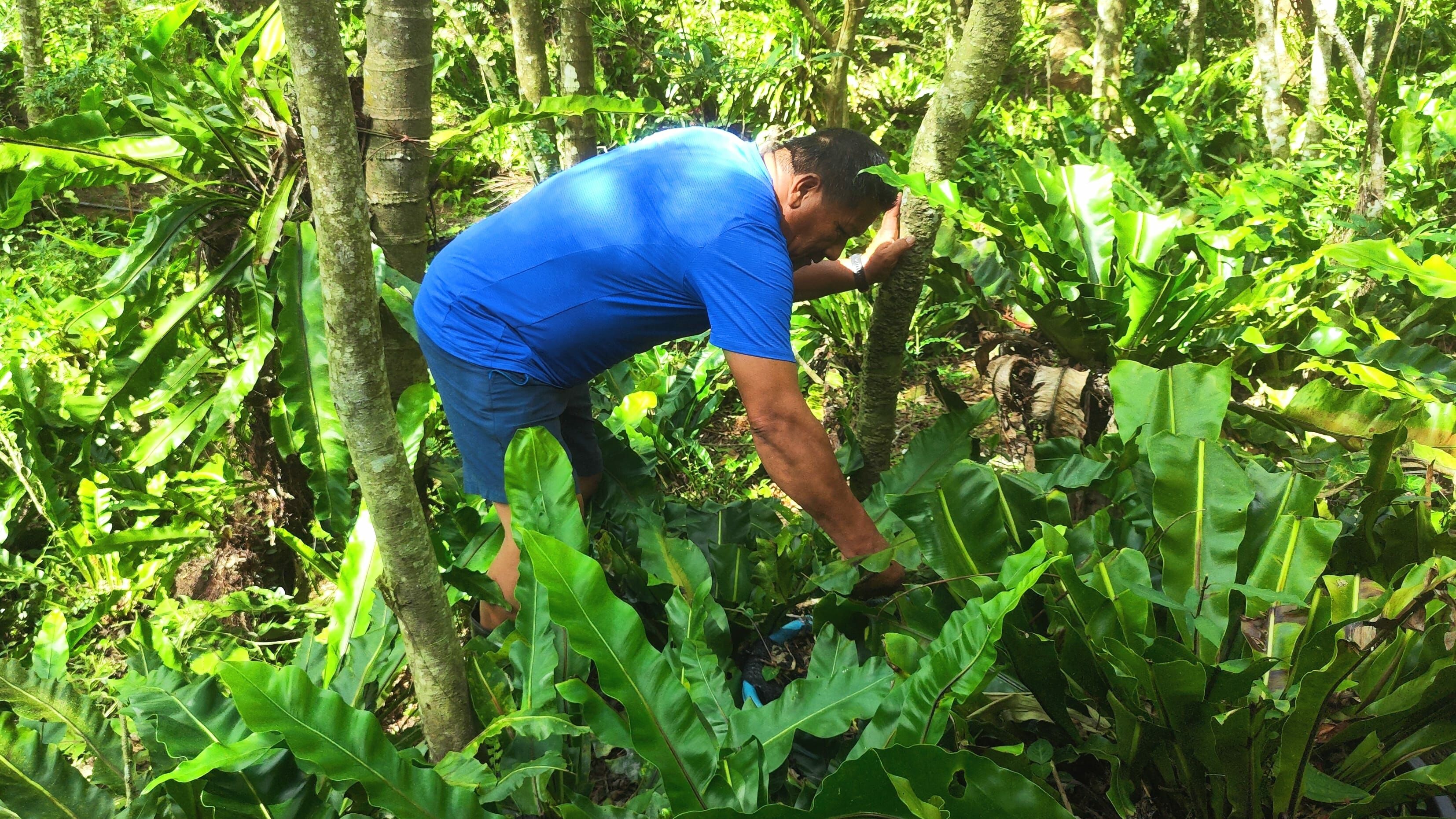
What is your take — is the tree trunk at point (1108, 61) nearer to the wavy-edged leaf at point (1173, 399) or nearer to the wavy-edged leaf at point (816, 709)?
the wavy-edged leaf at point (1173, 399)

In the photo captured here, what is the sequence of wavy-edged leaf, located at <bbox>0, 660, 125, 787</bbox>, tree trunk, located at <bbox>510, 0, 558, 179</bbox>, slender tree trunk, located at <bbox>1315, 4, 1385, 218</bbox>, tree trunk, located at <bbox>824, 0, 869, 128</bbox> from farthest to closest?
tree trunk, located at <bbox>824, 0, 869, 128</bbox> < tree trunk, located at <bbox>510, 0, 558, 179</bbox> < slender tree trunk, located at <bbox>1315, 4, 1385, 218</bbox> < wavy-edged leaf, located at <bbox>0, 660, 125, 787</bbox>

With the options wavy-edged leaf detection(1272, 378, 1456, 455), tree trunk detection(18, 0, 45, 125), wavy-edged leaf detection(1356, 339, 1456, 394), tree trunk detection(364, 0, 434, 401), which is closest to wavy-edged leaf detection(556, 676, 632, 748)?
tree trunk detection(364, 0, 434, 401)

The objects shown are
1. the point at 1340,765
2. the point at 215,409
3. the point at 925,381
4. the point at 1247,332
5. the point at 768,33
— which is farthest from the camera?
the point at 768,33

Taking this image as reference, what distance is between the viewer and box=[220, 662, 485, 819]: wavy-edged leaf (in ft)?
5.02

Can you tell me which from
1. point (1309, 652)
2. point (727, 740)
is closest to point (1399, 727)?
point (1309, 652)

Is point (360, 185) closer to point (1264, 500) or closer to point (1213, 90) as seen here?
point (1264, 500)

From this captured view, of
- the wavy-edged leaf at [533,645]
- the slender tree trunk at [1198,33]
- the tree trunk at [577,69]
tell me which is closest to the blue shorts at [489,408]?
the wavy-edged leaf at [533,645]

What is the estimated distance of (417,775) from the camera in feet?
5.22

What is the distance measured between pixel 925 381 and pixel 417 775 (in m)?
3.31

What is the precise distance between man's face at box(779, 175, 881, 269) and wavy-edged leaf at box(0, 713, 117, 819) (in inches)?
74.4

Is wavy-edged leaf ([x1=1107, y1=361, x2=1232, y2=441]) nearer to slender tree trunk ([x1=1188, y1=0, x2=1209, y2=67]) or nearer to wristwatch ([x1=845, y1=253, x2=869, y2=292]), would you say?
wristwatch ([x1=845, y1=253, x2=869, y2=292])

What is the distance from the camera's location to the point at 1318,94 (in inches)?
186

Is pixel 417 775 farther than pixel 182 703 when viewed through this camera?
No

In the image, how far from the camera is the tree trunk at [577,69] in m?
4.39
